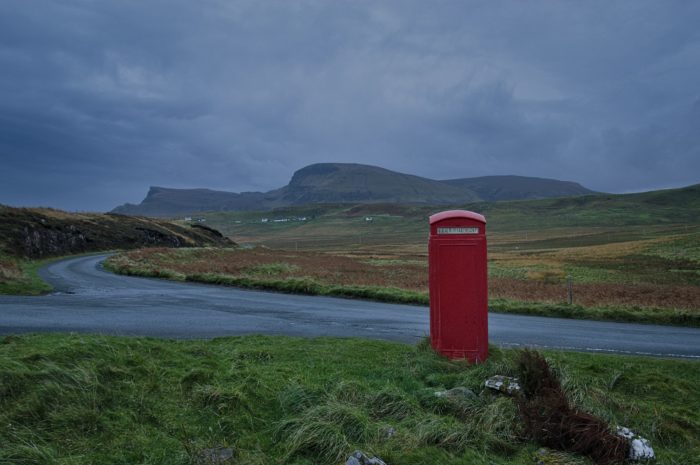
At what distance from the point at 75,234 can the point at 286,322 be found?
51025 millimetres

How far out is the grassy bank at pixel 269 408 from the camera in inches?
178

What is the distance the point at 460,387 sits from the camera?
6.34 metres

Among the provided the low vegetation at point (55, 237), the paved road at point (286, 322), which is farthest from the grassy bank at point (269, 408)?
the low vegetation at point (55, 237)

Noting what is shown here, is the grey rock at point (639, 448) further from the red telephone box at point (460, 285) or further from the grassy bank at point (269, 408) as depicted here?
the red telephone box at point (460, 285)

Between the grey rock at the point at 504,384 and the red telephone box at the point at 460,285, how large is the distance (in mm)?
1634

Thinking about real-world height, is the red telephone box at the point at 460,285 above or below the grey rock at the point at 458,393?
above

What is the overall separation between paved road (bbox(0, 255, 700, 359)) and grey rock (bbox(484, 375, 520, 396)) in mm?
4691

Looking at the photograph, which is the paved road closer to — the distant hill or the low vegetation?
the low vegetation

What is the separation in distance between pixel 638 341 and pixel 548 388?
26.0 feet

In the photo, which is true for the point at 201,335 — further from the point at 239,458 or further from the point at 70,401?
the point at 239,458

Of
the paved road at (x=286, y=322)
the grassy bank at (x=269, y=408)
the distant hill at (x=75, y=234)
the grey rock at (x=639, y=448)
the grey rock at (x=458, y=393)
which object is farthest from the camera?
the distant hill at (x=75, y=234)

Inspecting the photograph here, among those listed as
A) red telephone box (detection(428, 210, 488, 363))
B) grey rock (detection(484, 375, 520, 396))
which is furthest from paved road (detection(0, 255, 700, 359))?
grey rock (detection(484, 375, 520, 396))

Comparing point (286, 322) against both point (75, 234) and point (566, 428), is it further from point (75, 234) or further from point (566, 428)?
point (75, 234)

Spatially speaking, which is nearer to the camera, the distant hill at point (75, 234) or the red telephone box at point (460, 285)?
the red telephone box at point (460, 285)
